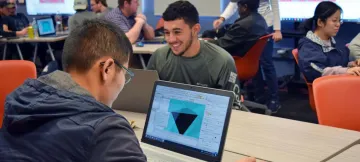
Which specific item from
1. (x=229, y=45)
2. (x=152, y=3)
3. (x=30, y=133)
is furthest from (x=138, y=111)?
(x=152, y=3)

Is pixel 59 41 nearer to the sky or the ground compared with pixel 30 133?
nearer to the ground

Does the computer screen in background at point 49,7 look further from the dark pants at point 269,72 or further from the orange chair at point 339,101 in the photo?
the orange chair at point 339,101

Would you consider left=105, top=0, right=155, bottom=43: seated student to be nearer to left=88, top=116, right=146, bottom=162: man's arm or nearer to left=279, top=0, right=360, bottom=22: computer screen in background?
left=279, top=0, right=360, bottom=22: computer screen in background

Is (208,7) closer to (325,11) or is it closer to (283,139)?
(325,11)

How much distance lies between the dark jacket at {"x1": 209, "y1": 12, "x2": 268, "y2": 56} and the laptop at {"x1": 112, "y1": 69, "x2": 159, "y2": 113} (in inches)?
80.5

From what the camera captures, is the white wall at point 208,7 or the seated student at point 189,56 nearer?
the seated student at point 189,56

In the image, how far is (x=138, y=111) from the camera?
2.27 m

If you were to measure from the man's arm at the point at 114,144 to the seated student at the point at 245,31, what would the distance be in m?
3.14

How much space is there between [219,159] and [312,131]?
0.60m

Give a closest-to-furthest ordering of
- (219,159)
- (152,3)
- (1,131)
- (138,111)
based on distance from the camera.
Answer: (1,131) → (219,159) → (138,111) → (152,3)

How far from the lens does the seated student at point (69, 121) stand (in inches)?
40.6

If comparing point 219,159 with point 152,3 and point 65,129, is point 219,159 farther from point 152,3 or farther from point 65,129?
point 152,3

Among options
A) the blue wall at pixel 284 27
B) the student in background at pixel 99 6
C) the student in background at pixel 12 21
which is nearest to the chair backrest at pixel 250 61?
the blue wall at pixel 284 27

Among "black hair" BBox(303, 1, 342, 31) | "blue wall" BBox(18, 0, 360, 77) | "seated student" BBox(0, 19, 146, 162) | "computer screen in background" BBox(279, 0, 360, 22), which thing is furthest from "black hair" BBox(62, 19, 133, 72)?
"blue wall" BBox(18, 0, 360, 77)
